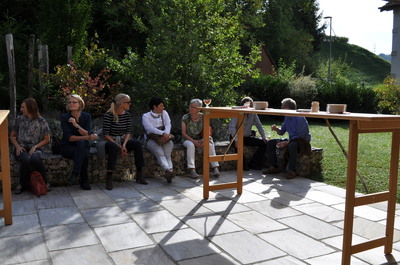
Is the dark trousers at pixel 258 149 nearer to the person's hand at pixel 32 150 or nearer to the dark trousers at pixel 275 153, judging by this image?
the dark trousers at pixel 275 153

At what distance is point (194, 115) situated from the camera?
609 cm

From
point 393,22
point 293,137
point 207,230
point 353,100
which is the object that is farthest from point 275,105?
point 393,22

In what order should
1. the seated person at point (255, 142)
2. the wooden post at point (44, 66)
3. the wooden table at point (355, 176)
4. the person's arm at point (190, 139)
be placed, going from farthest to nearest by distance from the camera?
the wooden post at point (44, 66) → the seated person at point (255, 142) → the person's arm at point (190, 139) → the wooden table at point (355, 176)

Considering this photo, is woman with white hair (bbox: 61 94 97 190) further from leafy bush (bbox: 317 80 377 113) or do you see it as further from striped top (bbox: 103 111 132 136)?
leafy bush (bbox: 317 80 377 113)

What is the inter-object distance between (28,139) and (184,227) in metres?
2.57

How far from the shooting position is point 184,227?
3.77 m

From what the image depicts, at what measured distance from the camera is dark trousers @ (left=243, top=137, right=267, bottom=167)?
655cm

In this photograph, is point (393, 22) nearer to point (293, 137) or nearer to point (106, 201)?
point (293, 137)

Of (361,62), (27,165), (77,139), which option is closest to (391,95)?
(77,139)

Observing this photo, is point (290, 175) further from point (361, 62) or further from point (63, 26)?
point (361, 62)

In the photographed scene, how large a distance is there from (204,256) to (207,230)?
1.95ft

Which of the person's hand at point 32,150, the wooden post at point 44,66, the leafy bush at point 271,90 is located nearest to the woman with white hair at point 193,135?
the person's hand at point 32,150

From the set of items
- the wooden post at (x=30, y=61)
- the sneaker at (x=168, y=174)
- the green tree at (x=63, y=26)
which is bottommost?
Answer: the sneaker at (x=168, y=174)

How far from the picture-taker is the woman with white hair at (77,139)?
17.0 ft
